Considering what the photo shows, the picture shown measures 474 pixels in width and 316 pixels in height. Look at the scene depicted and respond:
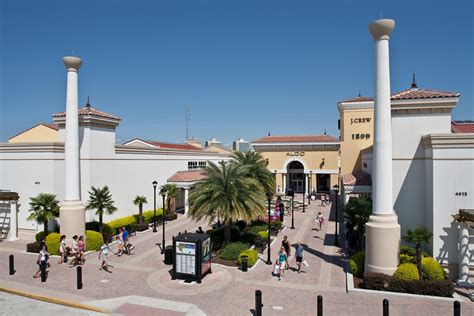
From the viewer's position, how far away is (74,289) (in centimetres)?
1462

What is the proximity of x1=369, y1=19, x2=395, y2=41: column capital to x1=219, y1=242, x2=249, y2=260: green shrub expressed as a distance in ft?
42.2

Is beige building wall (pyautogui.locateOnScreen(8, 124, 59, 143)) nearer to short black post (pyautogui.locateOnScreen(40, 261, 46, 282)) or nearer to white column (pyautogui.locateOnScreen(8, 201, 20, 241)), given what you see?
white column (pyautogui.locateOnScreen(8, 201, 20, 241))

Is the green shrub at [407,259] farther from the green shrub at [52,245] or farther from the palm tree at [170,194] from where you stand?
the palm tree at [170,194]

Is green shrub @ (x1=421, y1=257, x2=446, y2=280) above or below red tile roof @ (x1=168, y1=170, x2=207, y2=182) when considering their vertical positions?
below

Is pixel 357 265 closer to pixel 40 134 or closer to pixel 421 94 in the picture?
pixel 421 94

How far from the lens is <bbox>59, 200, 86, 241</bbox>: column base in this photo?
66.0 feet

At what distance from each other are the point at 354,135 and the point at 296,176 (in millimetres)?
13120

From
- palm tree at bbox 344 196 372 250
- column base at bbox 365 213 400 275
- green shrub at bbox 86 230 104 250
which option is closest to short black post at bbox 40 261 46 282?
green shrub at bbox 86 230 104 250

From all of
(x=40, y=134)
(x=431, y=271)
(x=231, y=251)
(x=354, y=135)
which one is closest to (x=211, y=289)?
(x=231, y=251)

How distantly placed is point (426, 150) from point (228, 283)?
41.5 ft

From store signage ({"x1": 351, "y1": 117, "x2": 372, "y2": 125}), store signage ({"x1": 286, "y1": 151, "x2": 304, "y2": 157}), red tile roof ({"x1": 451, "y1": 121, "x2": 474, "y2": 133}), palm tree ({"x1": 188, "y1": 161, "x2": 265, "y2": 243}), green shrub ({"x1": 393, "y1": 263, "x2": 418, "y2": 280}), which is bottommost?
green shrub ({"x1": 393, "y1": 263, "x2": 418, "y2": 280})

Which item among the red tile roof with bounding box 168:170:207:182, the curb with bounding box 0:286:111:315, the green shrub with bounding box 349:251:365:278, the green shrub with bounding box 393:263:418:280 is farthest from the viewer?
the red tile roof with bounding box 168:170:207:182

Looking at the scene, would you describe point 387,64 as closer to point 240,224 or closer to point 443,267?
point 443,267

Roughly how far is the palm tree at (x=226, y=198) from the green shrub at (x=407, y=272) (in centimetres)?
765
